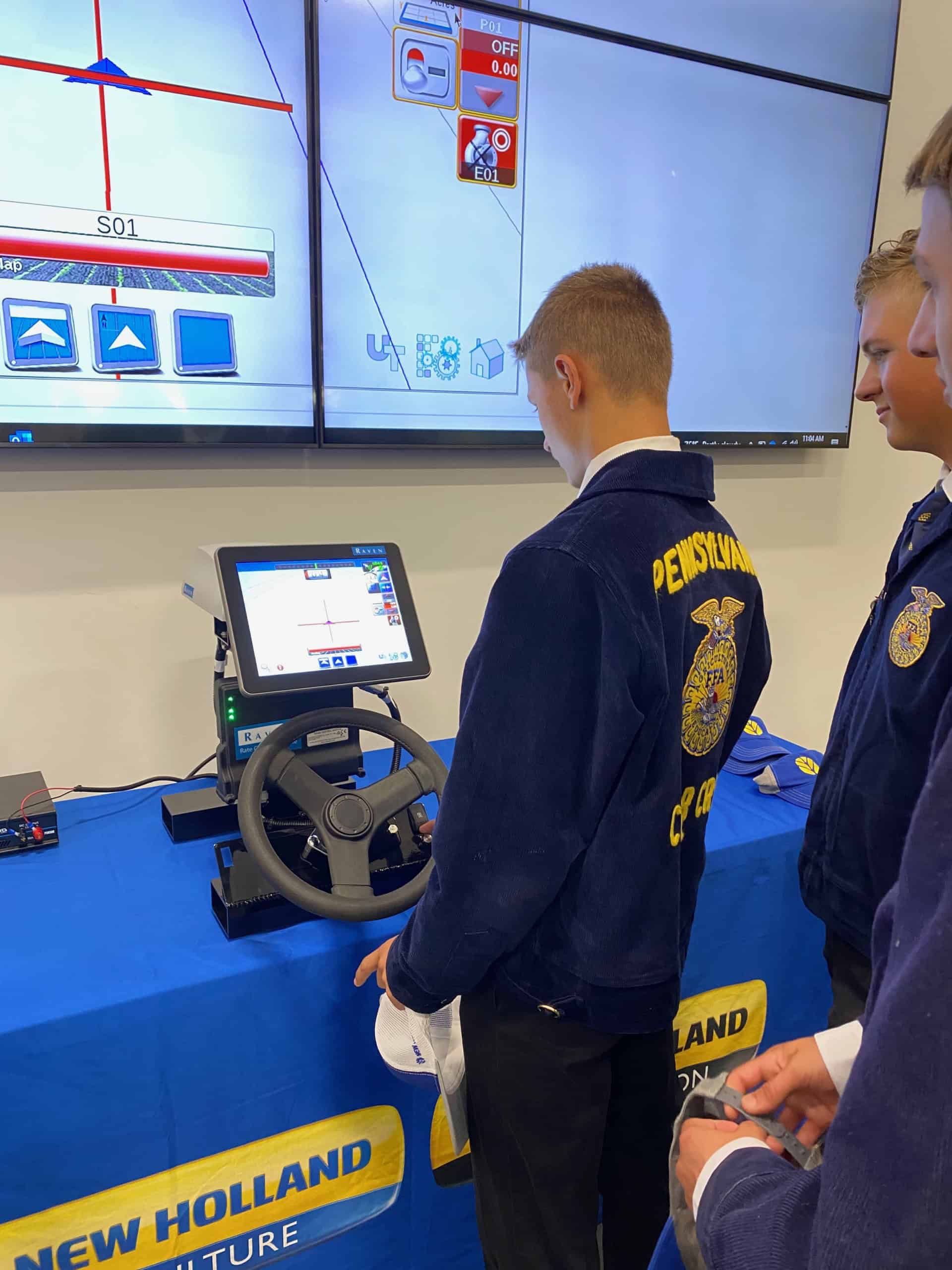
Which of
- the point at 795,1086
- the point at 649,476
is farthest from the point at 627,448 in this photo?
the point at 795,1086

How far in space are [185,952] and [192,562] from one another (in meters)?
0.62

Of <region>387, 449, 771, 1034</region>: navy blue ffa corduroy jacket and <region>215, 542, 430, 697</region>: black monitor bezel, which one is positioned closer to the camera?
<region>387, 449, 771, 1034</region>: navy blue ffa corduroy jacket

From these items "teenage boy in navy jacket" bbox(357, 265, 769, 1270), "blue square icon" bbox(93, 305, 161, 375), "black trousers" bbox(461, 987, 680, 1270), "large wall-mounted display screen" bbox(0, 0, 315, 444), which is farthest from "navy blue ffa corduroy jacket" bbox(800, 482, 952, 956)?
"blue square icon" bbox(93, 305, 161, 375)

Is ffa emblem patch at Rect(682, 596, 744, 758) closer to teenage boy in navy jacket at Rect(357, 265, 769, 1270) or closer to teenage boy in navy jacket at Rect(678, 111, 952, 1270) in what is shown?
teenage boy in navy jacket at Rect(357, 265, 769, 1270)

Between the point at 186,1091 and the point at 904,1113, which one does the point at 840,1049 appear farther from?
the point at 186,1091

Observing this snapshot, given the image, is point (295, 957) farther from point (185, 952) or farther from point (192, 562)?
point (192, 562)

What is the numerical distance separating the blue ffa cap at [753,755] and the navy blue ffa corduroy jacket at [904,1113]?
1349mm

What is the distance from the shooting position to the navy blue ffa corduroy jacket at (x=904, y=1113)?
0.39 m

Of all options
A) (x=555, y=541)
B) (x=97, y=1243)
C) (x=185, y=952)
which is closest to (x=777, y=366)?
(x=555, y=541)

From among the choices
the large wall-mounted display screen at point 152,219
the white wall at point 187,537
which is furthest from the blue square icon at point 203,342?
the white wall at point 187,537

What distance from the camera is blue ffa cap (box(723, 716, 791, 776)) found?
179 centimetres

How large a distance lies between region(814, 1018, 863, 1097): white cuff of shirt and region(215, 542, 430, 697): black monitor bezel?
82 cm

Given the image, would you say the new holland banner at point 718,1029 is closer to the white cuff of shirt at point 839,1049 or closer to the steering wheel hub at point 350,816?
the steering wheel hub at point 350,816

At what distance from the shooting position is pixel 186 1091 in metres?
1.10
